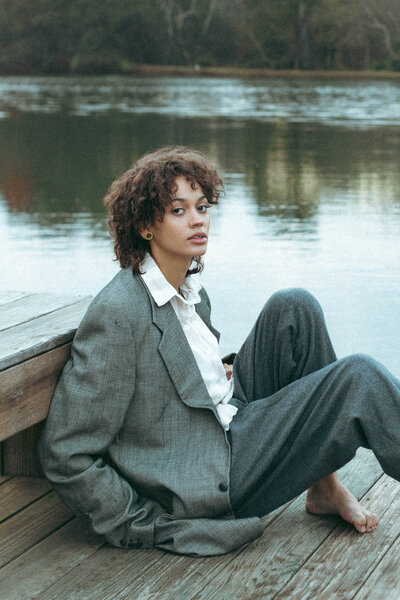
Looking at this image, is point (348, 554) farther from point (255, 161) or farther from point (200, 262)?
point (255, 161)

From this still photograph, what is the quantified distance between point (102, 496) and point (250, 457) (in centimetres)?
32

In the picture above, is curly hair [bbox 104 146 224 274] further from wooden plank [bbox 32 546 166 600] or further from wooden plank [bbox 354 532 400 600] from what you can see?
wooden plank [bbox 354 532 400 600]

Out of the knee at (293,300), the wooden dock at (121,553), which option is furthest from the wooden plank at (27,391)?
the knee at (293,300)

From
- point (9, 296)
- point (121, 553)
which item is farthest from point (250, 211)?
point (121, 553)

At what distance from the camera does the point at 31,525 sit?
2338 millimetres

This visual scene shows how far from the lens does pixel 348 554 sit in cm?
220

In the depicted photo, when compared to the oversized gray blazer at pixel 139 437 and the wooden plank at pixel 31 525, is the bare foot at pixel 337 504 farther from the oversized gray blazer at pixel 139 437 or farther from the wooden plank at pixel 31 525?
the wooden plank at pixel 31 525

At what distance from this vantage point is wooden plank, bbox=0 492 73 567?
2215mm

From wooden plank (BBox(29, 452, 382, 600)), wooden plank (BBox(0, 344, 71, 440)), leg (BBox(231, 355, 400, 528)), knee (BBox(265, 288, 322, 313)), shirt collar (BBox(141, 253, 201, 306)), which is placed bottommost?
wooden plank (BBox(29, 452, 382, 600))

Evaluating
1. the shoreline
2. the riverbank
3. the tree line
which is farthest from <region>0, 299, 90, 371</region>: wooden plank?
the tree line

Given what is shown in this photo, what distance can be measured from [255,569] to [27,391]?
1.93 ft

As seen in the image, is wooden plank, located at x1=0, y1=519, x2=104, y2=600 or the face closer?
wooden plank, located at x1=0, y1=519, x2=104, y2=600

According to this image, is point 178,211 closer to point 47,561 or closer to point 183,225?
point 183,225

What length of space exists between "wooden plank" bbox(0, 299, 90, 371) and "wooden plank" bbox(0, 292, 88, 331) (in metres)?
0.03
